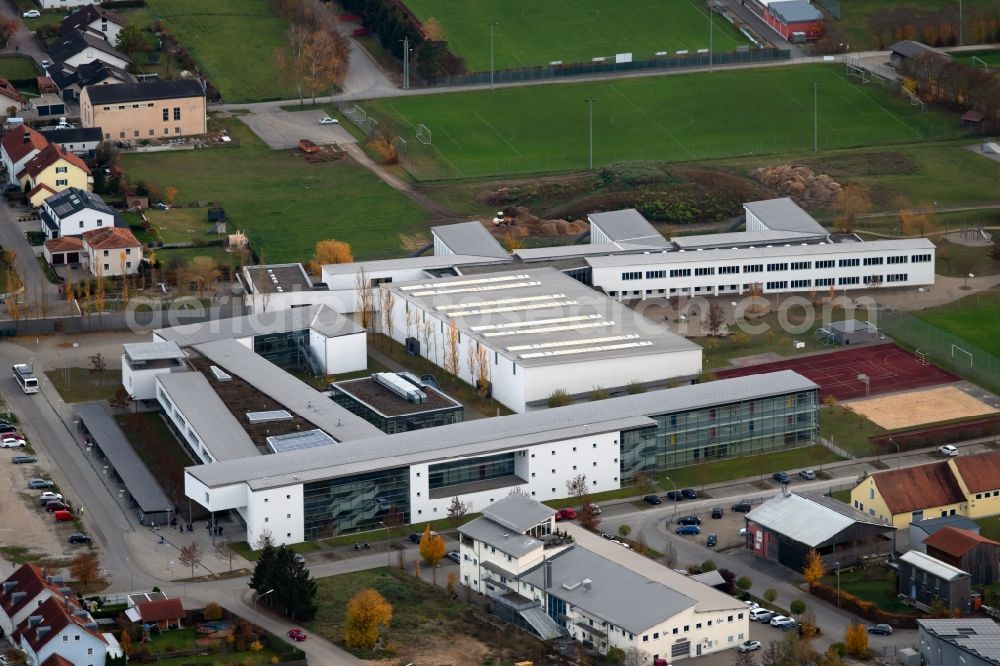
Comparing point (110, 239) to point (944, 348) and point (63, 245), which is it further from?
point (944, 348)

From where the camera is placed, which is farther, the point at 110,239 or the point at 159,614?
the point at 110,239

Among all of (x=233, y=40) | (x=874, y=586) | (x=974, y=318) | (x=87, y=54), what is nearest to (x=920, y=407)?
(x=974, y=318)

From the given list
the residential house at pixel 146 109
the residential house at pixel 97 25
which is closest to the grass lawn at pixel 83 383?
the residential house at pixel 146 109

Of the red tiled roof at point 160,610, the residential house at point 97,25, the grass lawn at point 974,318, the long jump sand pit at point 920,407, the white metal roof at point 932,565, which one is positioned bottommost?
the long jump sand pit at point 920,407

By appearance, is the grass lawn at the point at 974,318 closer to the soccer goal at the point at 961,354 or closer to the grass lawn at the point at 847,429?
the soccer goal at the point at 961,354

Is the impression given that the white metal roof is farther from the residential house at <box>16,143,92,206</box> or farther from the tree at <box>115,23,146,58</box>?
the tree at <box>115,23,146,58</box>

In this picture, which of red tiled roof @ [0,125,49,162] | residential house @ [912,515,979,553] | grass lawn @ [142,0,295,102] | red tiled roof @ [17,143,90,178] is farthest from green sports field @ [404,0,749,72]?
residential house @ [912,515,979,553]
